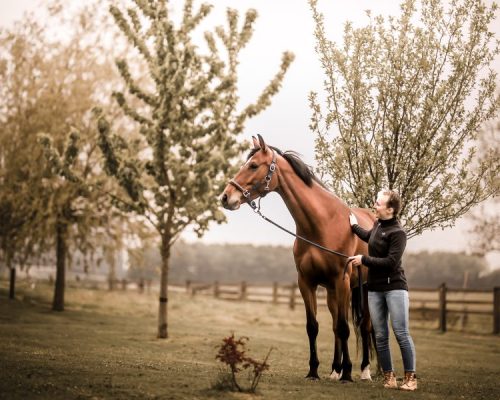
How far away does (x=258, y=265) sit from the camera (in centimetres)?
7725

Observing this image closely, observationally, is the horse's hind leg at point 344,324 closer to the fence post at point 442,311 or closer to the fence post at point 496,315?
the fence post at point 496,315

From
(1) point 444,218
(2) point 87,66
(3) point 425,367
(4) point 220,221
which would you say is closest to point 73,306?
(2) point 87,66

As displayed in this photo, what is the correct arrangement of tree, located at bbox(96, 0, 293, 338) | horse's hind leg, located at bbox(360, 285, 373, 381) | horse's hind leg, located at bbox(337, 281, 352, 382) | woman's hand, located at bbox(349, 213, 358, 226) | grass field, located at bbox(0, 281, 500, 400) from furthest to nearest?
tree, located at bbox(96, 0, 293, 338) < horse's hind leg, located at bbox(360, 285, 373, 381) < woman's hand, located at bbox(349, 213, 358, 226) < horse's hind leg, located at bbox(337, 281, 352, 382) < grass field, located at bbox(0, 281, 500, 400)

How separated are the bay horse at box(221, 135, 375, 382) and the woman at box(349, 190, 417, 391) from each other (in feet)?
1.74

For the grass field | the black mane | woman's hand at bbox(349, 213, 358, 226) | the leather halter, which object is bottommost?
the grass field

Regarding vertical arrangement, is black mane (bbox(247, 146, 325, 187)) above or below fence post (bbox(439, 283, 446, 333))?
above

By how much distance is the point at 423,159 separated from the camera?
9938 mm

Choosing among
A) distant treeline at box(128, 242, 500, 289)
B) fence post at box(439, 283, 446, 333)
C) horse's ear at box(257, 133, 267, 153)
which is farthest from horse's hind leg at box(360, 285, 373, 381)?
distant treeline at box(128, 242, 500, 289)

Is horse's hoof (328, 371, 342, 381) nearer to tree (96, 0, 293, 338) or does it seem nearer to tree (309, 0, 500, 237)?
tree (309, 0, 500, 237)

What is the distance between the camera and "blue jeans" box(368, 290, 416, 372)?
6.73m

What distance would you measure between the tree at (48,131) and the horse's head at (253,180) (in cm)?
1377

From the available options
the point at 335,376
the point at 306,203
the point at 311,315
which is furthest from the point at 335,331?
the point at 306,203

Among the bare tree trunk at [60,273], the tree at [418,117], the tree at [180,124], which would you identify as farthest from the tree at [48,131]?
the tree at [418,117]

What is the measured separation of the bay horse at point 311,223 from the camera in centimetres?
744
